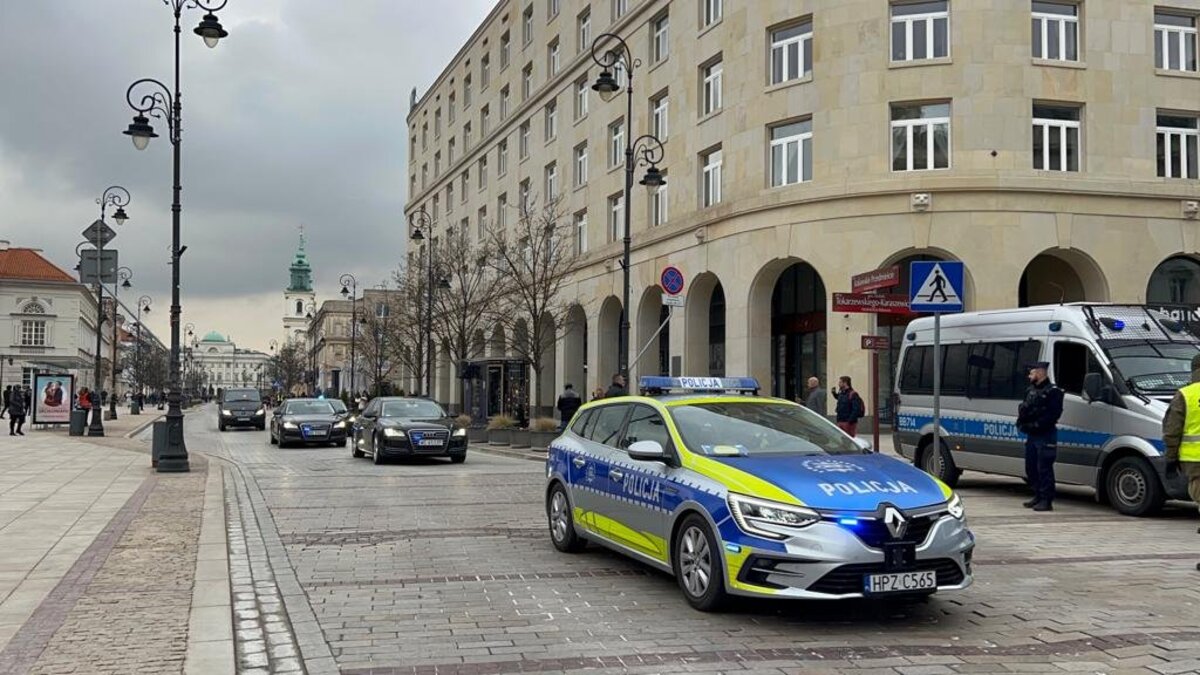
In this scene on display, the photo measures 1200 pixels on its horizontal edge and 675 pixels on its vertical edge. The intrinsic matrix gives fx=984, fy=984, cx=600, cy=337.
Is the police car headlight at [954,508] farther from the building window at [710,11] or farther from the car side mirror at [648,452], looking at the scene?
the building window at [710,11]

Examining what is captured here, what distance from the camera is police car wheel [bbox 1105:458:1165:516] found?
11.5 m

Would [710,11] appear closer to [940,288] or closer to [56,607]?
[940,288]

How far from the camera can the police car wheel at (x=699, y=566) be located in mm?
6520

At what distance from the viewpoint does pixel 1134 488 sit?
11867 millimetres

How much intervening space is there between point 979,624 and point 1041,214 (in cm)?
2280

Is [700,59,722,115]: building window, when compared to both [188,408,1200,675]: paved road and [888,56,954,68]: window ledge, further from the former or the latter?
A: [188,408,1200,675]: paved road

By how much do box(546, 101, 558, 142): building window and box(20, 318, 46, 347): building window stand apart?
7188cm

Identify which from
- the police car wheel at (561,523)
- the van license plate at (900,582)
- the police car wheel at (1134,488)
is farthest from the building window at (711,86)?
the van license plate at (900,582)

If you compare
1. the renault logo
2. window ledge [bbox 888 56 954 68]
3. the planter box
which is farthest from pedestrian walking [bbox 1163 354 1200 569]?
window ledge [bbox 888 56 954 68]

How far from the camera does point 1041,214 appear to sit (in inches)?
1044

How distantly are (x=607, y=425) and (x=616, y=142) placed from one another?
32.4 m

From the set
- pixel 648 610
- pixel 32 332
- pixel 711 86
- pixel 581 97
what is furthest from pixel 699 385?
pixel 32 332

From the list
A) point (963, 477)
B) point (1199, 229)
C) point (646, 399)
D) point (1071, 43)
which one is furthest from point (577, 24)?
point (646, 399)

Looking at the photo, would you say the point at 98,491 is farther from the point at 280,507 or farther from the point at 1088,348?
the point at 1088,348
